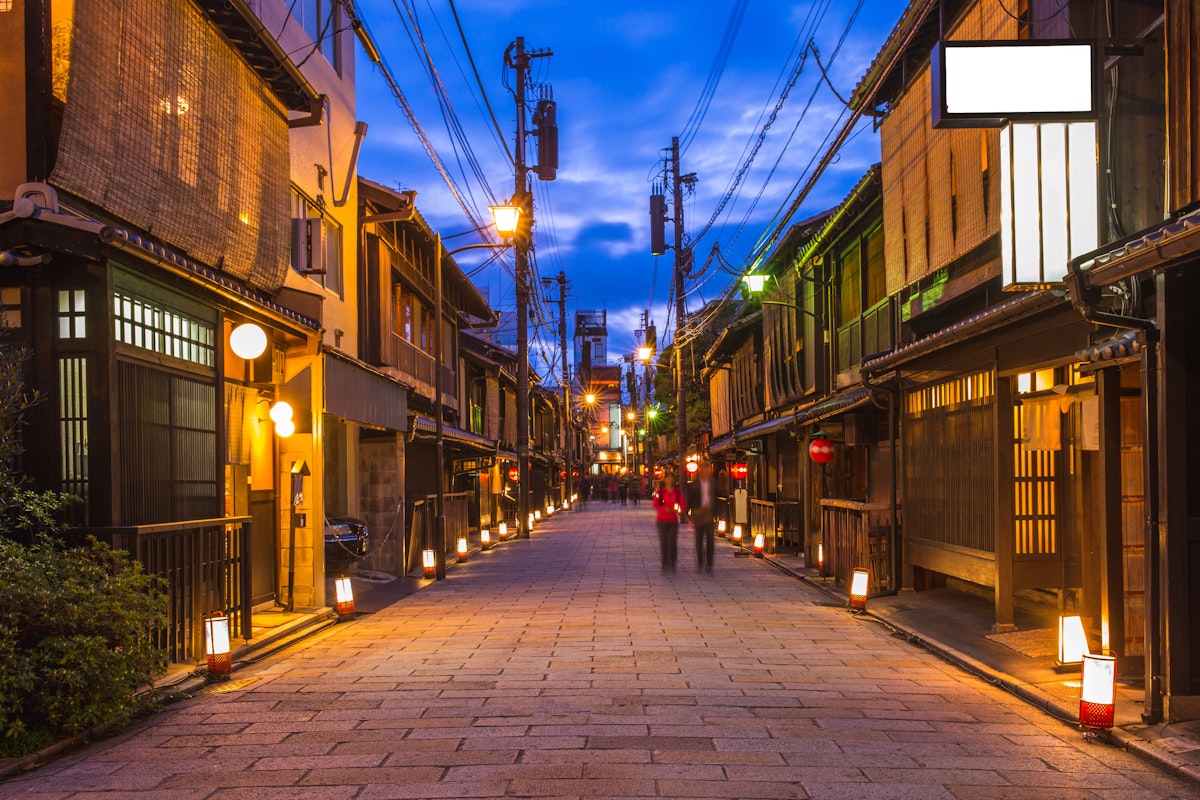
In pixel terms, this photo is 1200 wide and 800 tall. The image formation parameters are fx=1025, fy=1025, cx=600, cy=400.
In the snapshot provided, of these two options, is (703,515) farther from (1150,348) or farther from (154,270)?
(1150,348)

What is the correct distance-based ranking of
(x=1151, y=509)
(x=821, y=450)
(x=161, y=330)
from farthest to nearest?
(x=821, y=450) → (x=161, y=330) → (x=1151, y=509)

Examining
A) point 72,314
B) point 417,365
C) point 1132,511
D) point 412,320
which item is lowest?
point 1132,511

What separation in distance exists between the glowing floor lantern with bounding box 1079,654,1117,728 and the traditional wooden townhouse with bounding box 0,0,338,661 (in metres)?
8.17

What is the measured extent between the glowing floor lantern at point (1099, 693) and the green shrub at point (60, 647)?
7.28 m

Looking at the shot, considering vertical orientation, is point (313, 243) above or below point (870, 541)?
above

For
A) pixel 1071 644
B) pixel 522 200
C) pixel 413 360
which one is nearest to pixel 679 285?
pixel 522 200

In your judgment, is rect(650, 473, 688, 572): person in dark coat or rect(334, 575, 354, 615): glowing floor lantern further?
rect(650, 473, 688, 572): person in dark coat

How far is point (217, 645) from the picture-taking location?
1018 centimetres

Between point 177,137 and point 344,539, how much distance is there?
30.9 feet

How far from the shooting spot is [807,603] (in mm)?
16547

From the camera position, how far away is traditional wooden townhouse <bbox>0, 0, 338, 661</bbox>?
935 cm

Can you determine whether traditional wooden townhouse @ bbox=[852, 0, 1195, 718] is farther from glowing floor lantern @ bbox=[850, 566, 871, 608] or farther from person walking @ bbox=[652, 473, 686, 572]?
person walking @ bbox=[652, 473, 686, 572]

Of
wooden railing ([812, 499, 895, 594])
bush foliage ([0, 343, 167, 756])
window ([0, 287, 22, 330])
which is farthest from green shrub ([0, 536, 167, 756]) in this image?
wooden railing ([812, 499, 895, 594])

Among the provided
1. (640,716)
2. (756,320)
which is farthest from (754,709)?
(756,320)
